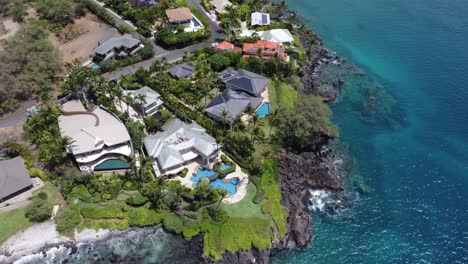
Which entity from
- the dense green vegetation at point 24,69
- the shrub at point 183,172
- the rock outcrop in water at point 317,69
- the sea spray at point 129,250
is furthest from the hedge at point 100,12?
the sea spray at point 129,250

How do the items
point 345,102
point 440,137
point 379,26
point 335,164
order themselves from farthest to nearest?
point 379,26 < point 345,102 < point 440,137 < point 335,164

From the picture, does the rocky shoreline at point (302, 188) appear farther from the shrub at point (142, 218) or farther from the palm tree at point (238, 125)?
the shrub at point (142, 218)

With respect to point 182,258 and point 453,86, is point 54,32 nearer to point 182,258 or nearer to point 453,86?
point 182,258

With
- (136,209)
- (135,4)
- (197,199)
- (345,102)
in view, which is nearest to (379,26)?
(345,102)

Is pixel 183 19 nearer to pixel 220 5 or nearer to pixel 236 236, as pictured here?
pixel 220 5

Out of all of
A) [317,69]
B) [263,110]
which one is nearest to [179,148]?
[263,110]

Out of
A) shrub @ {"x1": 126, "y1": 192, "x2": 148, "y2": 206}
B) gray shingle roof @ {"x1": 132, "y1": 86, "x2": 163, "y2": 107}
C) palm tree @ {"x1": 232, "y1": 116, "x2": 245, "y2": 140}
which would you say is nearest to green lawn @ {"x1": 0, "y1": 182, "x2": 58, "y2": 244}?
shrub @ {"x1": 126, "y1": 192, "x2": 148, "y2": 206}
